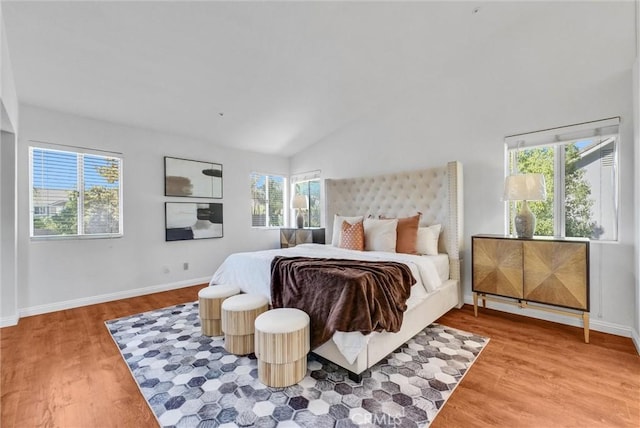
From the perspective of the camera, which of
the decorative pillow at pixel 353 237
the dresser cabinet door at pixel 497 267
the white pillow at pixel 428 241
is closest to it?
the dresser cabinet door at pixel 497 267

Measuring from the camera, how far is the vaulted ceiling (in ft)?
7.61

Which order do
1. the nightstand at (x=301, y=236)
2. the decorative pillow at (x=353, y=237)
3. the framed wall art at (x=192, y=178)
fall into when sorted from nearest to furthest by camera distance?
the decorative pillow at (x=353, y=237) < the framed wall art at (x=192, y=178) < the nightstand at (x=301, y=236)

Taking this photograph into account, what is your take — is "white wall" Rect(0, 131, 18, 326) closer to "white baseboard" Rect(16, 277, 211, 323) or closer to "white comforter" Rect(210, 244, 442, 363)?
"white baseboard" Rect(16, 277, 211, 323)

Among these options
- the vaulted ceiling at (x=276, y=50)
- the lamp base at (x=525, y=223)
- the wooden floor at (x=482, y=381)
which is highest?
the vaulted ceiling at (x=276, y=50)

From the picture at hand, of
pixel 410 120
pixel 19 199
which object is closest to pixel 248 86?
pixel 410 120

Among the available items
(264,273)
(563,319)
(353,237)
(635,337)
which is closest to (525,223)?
(563,319)

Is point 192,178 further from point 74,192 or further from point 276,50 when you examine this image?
point 276,50

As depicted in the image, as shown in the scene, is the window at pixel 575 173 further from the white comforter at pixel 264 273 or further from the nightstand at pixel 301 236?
the nightstand at pixel 301 236

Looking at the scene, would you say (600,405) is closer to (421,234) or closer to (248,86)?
(421,234)

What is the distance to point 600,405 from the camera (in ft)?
5.60

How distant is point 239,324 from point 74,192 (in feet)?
10.1

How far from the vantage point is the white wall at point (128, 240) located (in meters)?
3.26

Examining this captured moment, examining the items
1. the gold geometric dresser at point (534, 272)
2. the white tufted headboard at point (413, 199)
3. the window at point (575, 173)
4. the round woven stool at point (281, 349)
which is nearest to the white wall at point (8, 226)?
the round woven stool at point (281, 349)

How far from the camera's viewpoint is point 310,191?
18.5ft
